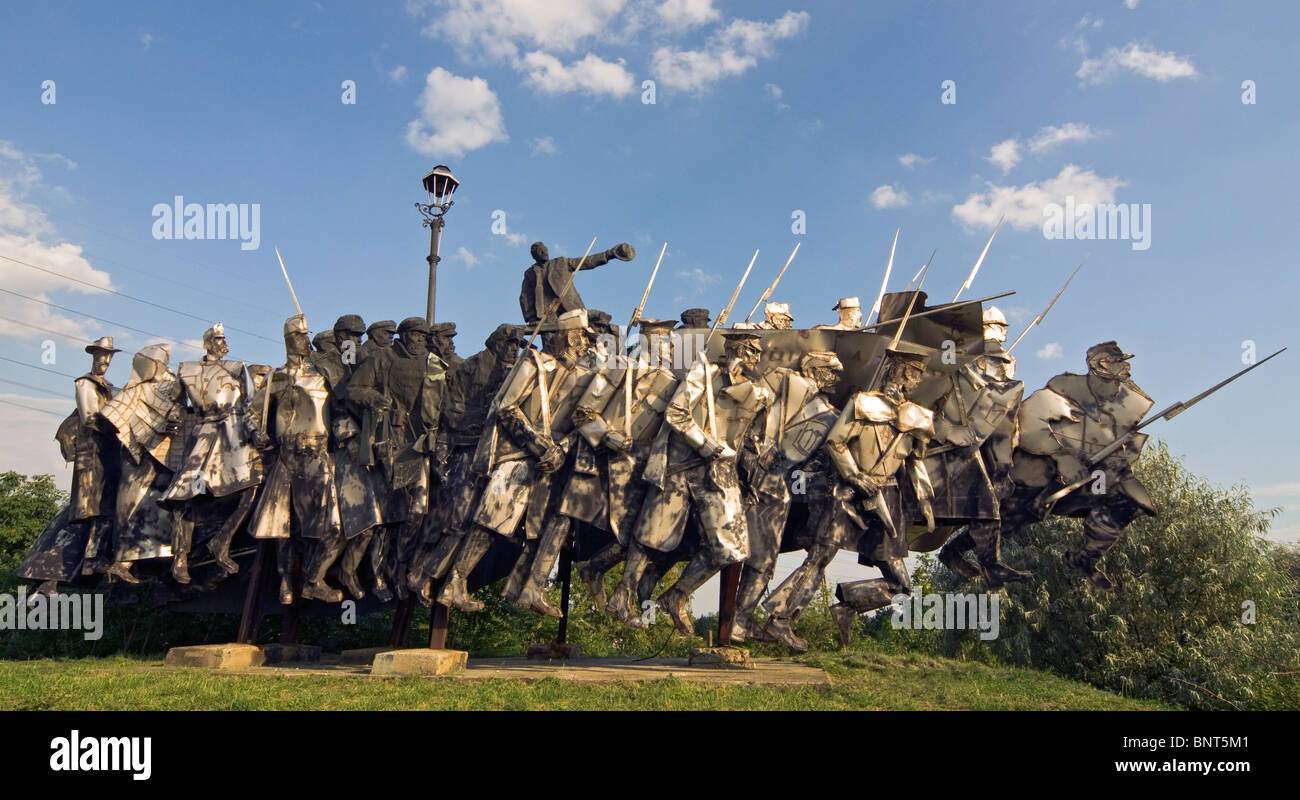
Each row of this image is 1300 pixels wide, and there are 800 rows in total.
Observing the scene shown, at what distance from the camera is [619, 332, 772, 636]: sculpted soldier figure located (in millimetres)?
9203

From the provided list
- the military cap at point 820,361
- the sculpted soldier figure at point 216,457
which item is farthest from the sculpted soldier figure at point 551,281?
the sculpted soldier figure at point 216,457

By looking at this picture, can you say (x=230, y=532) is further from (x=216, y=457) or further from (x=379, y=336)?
(x=379, y=336)

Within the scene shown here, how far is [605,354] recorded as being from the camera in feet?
33.8

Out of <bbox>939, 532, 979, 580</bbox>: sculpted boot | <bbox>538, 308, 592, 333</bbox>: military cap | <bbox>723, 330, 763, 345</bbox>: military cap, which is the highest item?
<bbox>538, 308, 592, 333</bbox>: military cap

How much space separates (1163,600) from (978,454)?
13.6m

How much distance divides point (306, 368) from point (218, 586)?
3887 mm

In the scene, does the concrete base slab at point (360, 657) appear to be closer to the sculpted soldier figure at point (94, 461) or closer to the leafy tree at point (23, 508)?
the sculpted soldier figure at point (94, 461)

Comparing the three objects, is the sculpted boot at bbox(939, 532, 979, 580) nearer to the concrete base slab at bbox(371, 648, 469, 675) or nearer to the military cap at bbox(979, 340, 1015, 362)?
the military cap at bbox(979, 340, 1015, 362)

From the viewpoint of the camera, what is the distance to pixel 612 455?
9.69m

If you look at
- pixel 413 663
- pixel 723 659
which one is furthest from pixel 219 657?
pixel 723 659

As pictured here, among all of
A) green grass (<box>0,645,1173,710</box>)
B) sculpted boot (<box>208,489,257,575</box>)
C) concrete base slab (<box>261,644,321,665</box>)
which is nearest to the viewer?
green grass (<box>0,645,1173,710</box>)

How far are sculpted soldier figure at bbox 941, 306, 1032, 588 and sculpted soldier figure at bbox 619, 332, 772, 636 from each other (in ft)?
7.49

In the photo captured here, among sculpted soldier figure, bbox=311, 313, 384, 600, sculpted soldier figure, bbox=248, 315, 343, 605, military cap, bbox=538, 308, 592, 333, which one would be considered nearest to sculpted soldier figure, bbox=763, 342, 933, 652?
military cap, bbox=538, 308, 592, 333
